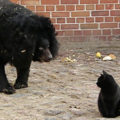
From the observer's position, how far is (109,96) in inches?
185

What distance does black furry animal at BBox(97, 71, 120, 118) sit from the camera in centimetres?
467

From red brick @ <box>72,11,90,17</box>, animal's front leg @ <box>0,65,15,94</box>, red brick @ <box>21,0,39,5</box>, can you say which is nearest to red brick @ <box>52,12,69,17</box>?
red brick @ <box>72,11,90,17</box>

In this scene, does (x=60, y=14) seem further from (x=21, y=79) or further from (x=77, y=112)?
(x=77, y=112)

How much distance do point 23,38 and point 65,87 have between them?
1.23 metres

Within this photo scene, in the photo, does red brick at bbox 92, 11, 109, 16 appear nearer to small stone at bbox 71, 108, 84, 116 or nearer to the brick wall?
the brick wall

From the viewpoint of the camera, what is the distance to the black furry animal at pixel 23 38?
545 cm

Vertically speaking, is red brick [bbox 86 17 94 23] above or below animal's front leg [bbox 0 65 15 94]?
above

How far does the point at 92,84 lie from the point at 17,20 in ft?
5.56

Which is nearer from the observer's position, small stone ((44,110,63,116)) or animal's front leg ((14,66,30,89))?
small stone ((44,110,63,116))

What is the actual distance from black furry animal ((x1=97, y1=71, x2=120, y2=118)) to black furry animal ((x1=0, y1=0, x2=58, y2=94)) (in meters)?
1.20

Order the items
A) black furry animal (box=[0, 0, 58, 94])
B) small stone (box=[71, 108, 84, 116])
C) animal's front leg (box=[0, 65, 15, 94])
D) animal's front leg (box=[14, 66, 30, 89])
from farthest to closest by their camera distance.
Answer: animal's front leg (box=[14, 66, 30, 89]) → animal's front leg (box=[0, 65, 15, 94]) → black furry animal (box=[0, 0, 58, 94]) → small stone (box=[71, 108, 84, 116])

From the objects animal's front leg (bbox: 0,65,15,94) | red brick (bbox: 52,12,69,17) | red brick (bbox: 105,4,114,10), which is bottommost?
animal's front leg (bbox: 0,65,15,94)

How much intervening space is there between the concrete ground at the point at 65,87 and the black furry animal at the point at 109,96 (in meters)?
0.10

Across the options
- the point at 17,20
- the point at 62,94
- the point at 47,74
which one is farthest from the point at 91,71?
the point at 17,20
